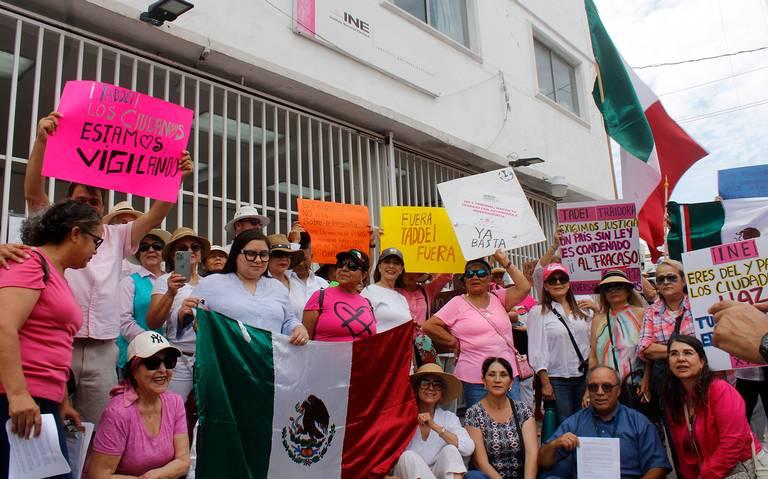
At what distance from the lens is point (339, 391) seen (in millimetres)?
4141

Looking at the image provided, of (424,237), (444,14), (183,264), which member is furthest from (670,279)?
(444,14)

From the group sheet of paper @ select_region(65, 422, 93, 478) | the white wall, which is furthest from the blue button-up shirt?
the white wall

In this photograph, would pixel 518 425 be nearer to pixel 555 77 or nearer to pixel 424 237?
pixel 424 237

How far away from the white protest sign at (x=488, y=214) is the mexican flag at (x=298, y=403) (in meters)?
1.57

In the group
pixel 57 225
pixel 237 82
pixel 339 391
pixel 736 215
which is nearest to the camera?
pixel 57 225

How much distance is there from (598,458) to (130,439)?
2.99 m

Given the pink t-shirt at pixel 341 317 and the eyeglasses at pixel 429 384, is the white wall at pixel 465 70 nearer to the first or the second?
the pink t-shirt at pixel 341 317

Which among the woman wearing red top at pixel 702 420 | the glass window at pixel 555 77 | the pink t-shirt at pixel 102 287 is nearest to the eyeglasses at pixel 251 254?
the pink t-shirt at pixel 102 287

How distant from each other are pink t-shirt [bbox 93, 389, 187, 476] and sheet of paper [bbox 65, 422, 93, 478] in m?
0.31

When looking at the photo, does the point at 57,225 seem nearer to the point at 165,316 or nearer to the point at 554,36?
the point at 165,316

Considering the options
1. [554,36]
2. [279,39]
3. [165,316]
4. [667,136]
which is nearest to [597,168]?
[554,36]

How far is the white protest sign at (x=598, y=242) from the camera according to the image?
609 cm

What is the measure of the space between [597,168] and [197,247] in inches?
398

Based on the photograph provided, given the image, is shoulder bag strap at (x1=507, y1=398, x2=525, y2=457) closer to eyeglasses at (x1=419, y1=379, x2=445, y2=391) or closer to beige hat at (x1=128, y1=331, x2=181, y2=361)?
eyeglasses at (x1=419, y1=379, x2=445, y2=391)
